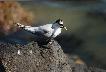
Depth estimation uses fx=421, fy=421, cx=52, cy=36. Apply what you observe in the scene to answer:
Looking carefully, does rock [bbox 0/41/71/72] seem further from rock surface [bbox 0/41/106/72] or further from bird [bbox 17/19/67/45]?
bird [bbox 17/19/67/45]

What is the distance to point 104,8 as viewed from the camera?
20047 mm

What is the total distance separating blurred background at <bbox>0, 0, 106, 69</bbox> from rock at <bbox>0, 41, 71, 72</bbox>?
5.76m

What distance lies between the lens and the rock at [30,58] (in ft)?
23.7

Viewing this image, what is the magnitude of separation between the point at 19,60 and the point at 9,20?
8474 millimetres

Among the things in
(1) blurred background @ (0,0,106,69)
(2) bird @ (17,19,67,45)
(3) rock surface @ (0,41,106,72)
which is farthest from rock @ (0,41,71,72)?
(1) blurred background @ (0,0,106,69)

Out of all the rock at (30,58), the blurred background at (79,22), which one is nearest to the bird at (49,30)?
the rock at (30,58)

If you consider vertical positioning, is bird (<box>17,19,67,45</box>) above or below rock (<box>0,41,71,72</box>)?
above

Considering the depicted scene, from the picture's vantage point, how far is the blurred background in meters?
15.2

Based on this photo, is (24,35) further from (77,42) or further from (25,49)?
(25,49)

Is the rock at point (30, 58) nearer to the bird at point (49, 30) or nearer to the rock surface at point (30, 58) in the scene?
the rock surface at point (30, 58)

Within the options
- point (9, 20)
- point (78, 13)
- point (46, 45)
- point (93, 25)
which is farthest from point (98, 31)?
point (46, 45)

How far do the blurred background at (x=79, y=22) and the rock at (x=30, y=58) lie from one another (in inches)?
227

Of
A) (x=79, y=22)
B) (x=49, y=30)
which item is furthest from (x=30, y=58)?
(x=79, y=22)

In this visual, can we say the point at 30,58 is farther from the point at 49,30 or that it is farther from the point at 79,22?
the point at 79,22
